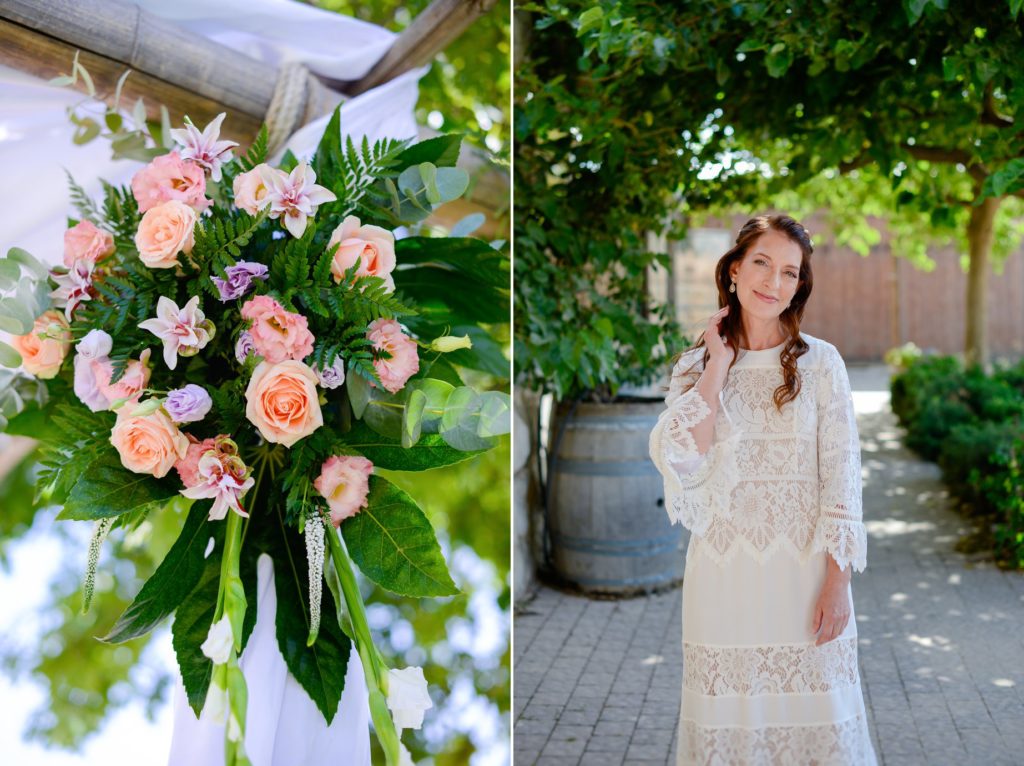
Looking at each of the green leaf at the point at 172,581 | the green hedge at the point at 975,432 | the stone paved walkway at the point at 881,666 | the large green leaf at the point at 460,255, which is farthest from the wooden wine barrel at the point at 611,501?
the green leaf at the point at 172,581

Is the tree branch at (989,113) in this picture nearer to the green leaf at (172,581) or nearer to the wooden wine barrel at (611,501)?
the wooden wine barrel at (611,501)

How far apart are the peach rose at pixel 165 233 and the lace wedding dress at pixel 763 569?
895 millimetres

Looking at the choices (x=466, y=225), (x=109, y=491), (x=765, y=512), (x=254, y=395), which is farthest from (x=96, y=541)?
(x=765, y=512)

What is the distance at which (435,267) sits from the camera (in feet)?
5.26

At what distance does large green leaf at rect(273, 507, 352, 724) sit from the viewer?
1.31 meters

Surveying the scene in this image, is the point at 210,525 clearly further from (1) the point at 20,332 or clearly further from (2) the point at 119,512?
(1) the point at 20,332

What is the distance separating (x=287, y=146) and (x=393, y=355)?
3.23ft

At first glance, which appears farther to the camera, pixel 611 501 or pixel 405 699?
pixel 611 501

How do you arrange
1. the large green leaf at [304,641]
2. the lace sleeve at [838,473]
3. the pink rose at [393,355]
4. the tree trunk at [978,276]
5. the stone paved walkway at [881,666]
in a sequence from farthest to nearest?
the tree trunk at [978,276] → the stone paved walkway at [881,666] → the lace sleeve at [838,473] → the large green leaf at [304,641] → the pink rose at [393,355]

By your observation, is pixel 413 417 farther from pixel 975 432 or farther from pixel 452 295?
pixel 975 432

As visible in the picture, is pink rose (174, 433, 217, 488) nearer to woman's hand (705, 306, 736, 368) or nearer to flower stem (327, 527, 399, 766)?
flower stem (327, 527, 399, 766)

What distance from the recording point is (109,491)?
120cm

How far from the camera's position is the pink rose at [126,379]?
3.99ft

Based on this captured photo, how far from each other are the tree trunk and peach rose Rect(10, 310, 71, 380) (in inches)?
271
